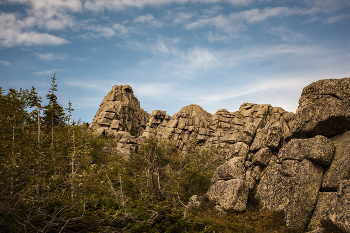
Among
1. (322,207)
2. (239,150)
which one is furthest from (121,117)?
(322,207)

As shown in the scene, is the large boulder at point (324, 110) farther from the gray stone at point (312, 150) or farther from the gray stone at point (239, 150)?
the gray stone at point (239, 150)

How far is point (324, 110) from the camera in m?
22.2

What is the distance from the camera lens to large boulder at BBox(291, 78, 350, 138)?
21484 millimetres

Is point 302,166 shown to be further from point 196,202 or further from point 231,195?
point 196,202

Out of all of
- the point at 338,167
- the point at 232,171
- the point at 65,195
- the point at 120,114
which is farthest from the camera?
the point at 120,114

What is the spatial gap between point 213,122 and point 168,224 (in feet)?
304

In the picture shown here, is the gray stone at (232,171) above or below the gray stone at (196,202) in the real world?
above

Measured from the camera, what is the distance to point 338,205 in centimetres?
1681

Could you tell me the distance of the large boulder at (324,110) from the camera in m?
21.5

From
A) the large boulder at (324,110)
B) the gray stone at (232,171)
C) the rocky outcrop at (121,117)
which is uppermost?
the rocky outcrop at (121,117)

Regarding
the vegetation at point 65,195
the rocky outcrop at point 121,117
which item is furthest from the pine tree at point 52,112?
the rocky outcrop at point 121,117

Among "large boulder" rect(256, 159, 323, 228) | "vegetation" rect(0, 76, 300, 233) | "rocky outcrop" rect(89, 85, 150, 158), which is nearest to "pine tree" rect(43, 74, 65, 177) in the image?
"vegetation" rect(0, 76, 300, 233)

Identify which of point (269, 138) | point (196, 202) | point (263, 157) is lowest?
point (196, 202)

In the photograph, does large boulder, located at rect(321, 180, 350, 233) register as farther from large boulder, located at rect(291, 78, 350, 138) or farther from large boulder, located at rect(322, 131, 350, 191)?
large boulder, located at rect(291, 78, 350, 138)
